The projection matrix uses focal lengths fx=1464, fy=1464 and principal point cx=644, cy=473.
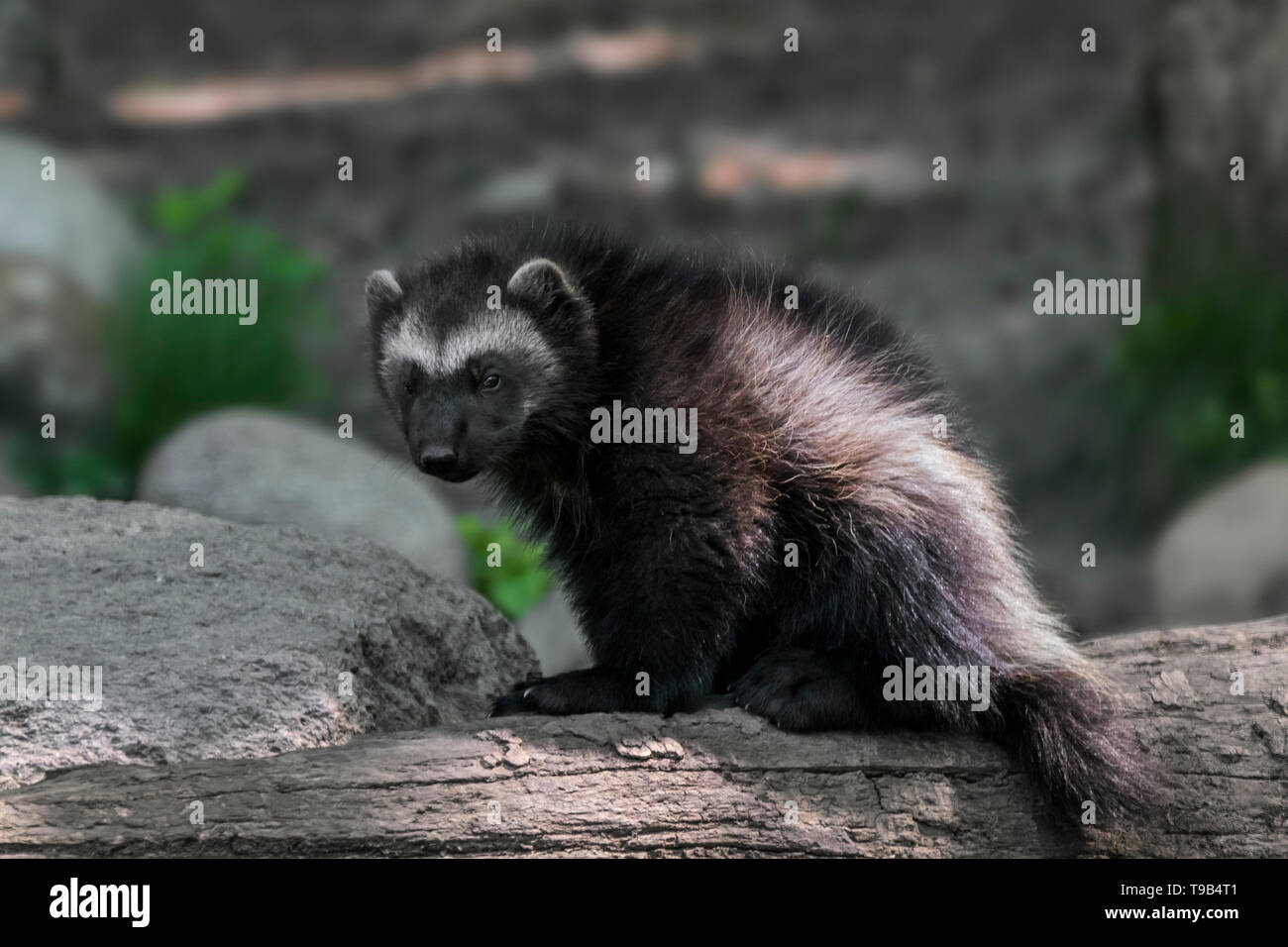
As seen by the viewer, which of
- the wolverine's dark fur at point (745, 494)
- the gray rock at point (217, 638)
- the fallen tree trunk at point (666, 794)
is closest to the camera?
the fallen tree trunk at point (666, 794)

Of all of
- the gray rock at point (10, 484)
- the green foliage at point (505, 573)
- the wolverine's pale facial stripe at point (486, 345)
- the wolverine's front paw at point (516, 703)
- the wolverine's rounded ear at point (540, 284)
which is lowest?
the wolverine's front paw at point (516, 703)

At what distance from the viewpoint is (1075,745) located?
4516mm

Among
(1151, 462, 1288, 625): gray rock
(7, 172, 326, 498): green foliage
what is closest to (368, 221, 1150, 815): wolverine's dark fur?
(1151, 462, 1288, 625): gray rock

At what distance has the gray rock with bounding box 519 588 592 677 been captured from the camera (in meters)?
9.48

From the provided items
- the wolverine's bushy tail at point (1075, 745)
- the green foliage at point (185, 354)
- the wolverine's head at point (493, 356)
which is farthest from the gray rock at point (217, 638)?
the green foliage at point (185, 354)

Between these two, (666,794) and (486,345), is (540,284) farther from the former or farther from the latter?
(666,794)

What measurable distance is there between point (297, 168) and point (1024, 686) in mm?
11369

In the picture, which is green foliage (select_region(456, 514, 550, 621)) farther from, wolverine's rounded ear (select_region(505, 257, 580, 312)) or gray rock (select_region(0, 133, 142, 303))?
wolverine's rounded ear (select_region(505, 257, 580, 312))

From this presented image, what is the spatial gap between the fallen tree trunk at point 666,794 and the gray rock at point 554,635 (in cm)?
489

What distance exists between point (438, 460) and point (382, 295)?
2.88 feet

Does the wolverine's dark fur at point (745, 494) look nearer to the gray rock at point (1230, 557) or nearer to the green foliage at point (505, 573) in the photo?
the green foliage at point (505, 573)

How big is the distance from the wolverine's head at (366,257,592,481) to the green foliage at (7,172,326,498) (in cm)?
633

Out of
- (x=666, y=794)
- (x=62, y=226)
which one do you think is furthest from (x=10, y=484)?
(x=666, y=794)

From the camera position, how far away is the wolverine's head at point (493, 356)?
497cm
